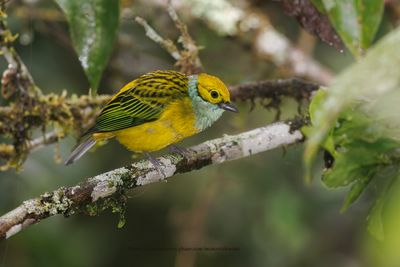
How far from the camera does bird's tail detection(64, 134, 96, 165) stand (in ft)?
12.6

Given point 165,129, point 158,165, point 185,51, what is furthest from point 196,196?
point 158,165

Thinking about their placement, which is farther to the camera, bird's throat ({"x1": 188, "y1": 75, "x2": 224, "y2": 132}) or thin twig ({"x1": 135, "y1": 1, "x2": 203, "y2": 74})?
thin twig ({"x1": 135, "y1": 1, "x2": 203, "y2": 74})

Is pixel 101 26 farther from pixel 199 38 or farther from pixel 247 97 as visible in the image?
pixel 199 38

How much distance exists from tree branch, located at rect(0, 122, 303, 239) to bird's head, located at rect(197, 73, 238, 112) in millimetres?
339

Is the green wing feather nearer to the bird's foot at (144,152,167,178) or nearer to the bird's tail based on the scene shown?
the bird's tail

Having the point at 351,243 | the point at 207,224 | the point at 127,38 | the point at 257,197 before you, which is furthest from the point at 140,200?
the point at 351,243

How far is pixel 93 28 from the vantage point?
1.54 meters

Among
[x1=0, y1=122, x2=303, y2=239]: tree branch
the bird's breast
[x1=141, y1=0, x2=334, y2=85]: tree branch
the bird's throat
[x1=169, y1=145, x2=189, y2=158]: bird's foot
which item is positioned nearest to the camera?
[x1=0, y1=122, x2=303, y2=239]: tree branch

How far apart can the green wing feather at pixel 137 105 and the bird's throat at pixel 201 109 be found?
0.17ft

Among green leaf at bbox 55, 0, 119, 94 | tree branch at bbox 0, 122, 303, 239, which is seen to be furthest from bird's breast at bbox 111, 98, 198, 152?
green leaf at bbox 55, 0, 119, 94

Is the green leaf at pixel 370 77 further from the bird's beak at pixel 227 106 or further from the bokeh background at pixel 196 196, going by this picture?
the bokeh background at pixel 196 196

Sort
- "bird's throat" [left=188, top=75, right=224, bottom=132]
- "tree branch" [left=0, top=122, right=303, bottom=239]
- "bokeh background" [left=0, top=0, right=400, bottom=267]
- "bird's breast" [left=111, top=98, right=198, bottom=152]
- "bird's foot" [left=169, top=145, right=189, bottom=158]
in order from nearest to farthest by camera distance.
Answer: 1. "tree branch" [left=0, top=122, right=303, bottom=239]
2. "bird's foot" [left=169, top=145, right=189, bottom=158]
3. "bird's breast" [left=111, top=98, right=198, bottom=152]
4. "bird's throat" [left=188, top=75, right=224, bottom=132]
5. "bokeh background" [left=0, top=0, right=400, bottom=267]

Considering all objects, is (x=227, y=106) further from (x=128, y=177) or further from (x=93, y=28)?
(x=93, y=28)

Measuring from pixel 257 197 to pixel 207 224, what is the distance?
463mm
